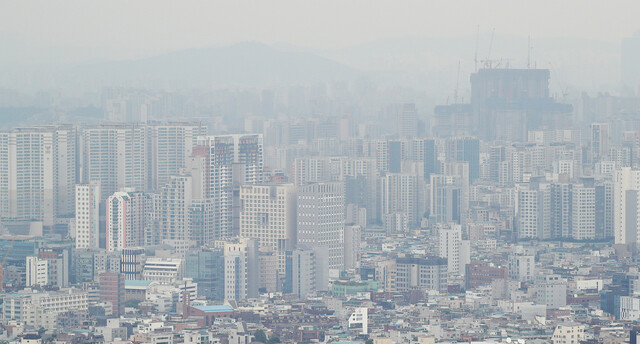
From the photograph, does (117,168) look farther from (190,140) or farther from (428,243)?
(428,243)

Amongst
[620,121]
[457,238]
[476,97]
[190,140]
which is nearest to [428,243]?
[457,238]

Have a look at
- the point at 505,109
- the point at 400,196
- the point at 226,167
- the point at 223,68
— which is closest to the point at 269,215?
the point at 226,167

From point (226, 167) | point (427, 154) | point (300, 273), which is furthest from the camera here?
point (427, 154)

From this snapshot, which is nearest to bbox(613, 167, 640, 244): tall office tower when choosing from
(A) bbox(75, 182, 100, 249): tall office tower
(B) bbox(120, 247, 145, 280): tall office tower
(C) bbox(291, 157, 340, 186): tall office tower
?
(C) bbox(291, 157, 340, 186): tall office tower

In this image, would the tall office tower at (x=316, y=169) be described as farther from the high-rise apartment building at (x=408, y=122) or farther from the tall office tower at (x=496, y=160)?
the tall office tower at (x=496, y=160)

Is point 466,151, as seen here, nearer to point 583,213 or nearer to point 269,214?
point 583,213

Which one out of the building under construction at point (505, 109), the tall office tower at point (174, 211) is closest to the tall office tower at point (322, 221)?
the tall office tower at point (174, 211)
